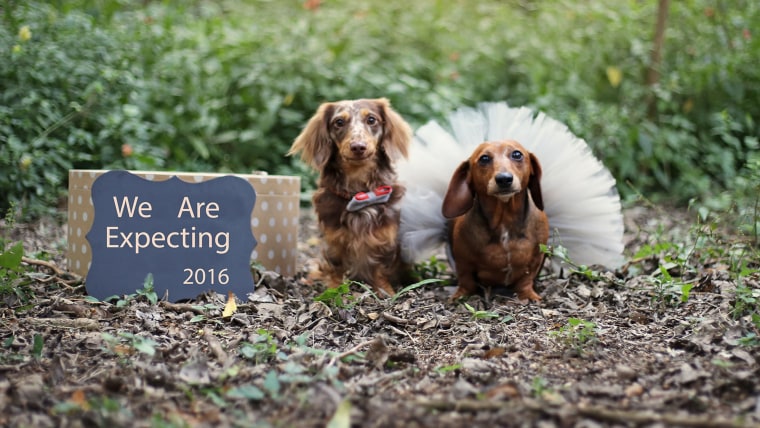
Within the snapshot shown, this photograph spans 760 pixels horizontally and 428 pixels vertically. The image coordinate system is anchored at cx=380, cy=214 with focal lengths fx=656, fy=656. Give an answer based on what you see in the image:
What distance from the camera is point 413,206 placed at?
316 cm

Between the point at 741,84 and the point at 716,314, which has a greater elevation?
the point at 741,84

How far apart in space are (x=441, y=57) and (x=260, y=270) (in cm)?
408

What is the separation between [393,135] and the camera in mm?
3145

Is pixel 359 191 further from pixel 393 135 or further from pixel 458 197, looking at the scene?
pixel 458 197

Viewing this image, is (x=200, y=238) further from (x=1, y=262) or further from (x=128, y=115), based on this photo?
(x=128, y=115)

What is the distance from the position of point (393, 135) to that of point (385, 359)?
1366mm

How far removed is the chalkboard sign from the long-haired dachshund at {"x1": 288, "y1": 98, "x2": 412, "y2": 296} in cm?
Answer: 42

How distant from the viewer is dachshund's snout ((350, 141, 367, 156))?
2.89 metres

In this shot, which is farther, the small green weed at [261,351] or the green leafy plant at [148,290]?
the green leafy plant at [148,290]

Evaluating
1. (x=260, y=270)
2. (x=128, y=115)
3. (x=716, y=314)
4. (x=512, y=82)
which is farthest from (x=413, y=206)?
(x=512, y=82)

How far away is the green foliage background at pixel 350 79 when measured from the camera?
13.6ft

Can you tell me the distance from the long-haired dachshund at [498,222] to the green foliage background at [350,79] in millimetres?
2042

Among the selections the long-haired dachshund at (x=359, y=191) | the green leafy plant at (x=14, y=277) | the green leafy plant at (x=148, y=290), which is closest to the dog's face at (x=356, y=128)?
the long-haired dachshund at (x=359, y=191)

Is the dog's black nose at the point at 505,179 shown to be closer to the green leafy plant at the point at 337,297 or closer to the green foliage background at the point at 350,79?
the green leafy plant at the point at 337,297
